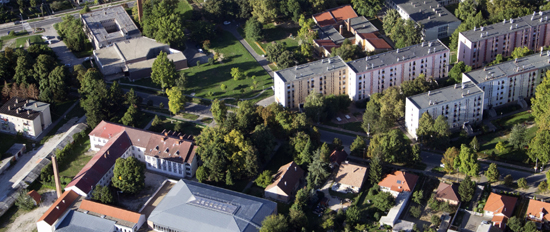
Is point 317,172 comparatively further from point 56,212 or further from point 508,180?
point 56,212

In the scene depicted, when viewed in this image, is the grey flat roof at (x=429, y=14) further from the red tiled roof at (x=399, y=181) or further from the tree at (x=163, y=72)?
the tree at (x=163, y=72)

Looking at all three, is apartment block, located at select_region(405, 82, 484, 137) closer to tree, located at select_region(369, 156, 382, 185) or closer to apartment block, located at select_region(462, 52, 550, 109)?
apartment block, located at select_region(462, 52, 550, 109)

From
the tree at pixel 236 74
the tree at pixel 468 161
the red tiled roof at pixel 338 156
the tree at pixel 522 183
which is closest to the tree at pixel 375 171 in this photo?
the red tiled roof at pixel 338 156

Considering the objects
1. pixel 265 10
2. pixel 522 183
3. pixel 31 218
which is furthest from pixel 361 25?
pixel 31 218

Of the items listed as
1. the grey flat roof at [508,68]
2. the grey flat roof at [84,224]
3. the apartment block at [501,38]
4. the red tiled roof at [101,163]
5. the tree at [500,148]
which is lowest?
the grey flat roof at [84,224]

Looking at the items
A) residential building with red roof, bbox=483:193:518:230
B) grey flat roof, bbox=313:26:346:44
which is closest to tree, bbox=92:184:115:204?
residential building with red roof, bbox=483:193:518:230

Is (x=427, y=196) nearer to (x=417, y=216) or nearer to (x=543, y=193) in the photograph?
(x=417, y=216)

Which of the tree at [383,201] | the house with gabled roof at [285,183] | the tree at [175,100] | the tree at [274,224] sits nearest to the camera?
the tree at [274,224]
